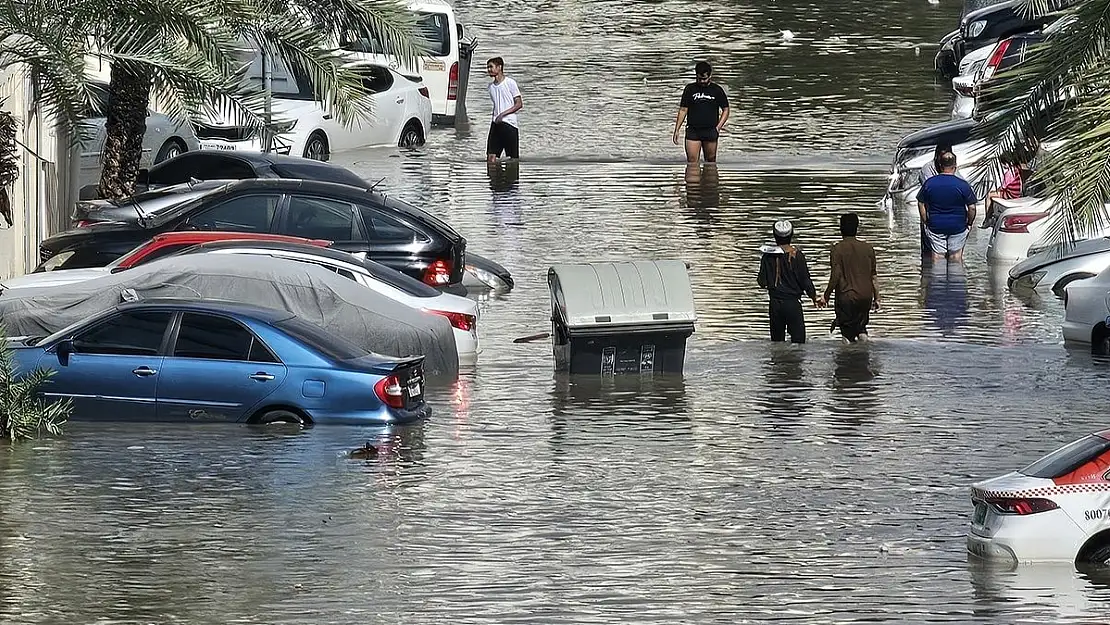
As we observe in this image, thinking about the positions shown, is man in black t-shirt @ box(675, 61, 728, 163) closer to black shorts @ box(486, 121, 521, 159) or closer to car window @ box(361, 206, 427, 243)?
black shorts @ box(486, 121, 521, 159)

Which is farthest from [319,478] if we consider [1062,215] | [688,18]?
[688,18]

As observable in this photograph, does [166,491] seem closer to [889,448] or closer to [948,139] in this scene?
[889,448]

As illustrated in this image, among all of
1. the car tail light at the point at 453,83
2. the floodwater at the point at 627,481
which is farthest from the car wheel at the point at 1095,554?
the car tail light at the point at 453,83

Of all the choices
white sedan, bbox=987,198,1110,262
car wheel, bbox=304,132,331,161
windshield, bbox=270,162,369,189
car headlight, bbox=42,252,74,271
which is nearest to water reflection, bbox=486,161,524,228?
car wheel, bbox=304,132,331,161

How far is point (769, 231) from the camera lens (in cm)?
2858

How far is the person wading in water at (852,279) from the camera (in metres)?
21.8

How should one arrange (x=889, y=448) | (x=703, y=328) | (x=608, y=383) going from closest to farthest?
1. (x=889, y=448)
2. (x=608, y=383)
3. (x=703, y=328)

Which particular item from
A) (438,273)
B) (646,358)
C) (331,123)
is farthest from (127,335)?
(331,123)

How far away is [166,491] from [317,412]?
7.78 feet

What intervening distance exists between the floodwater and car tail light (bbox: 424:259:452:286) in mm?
863

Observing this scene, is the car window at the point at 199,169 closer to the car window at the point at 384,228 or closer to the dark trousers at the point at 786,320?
the car window at the point at 384,228

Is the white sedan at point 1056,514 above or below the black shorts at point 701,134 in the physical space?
below

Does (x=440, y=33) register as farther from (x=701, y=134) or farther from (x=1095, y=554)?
(x=1095, y=554)

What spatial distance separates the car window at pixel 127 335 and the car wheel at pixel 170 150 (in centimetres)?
1266
